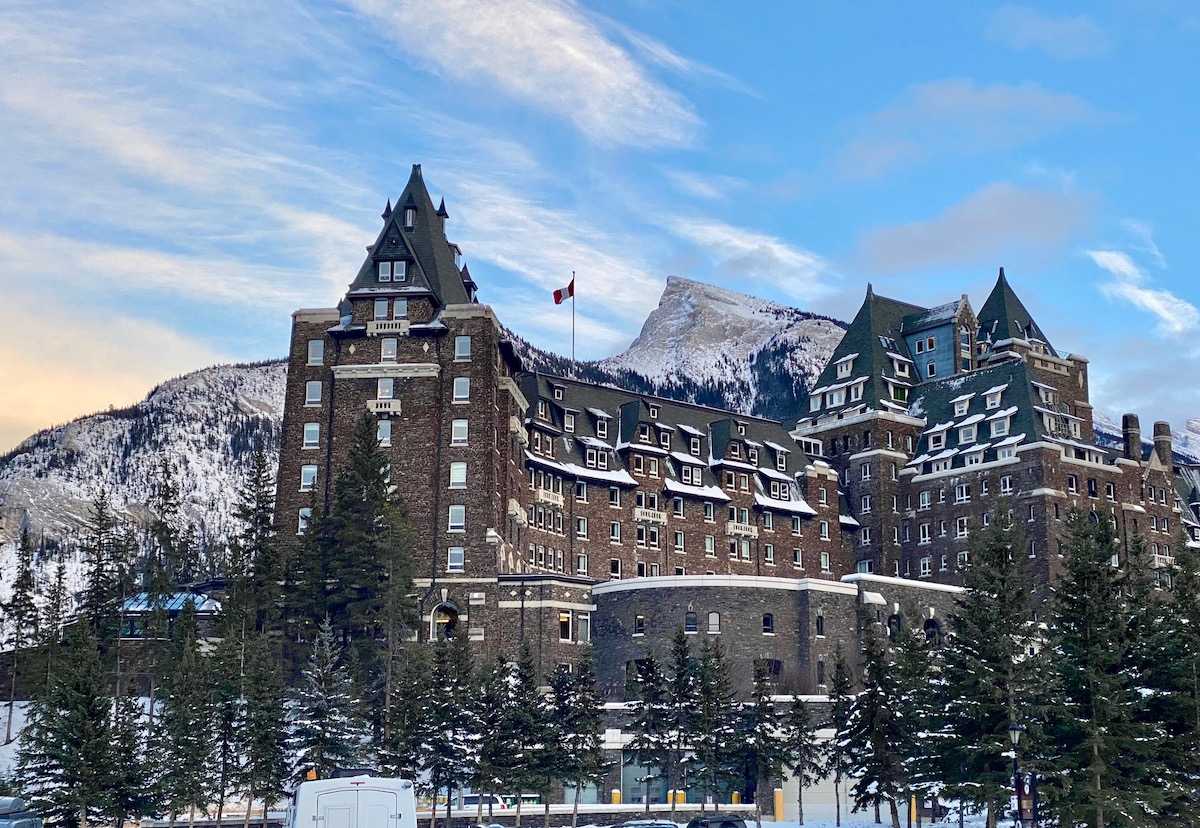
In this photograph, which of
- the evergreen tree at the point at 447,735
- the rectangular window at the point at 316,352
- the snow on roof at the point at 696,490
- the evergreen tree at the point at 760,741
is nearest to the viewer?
the evergreen tree at the point at 447,735

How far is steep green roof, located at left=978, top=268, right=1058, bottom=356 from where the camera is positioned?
144 m

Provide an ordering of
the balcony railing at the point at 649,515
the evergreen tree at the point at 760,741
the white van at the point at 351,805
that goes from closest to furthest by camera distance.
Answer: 1. the white van at the point at 351,805
2. the evergreen tree at the point at 760,741
3. the balcony railing at the point at 649,515

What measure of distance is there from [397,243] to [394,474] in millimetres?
16679

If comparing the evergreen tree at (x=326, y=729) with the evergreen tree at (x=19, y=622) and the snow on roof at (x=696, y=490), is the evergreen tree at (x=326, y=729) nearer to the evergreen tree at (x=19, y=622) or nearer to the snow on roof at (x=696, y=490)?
the evergreen tree at (x=19, y=622)

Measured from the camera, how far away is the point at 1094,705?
5409 centimetres

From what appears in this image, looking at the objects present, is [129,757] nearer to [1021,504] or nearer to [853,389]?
[1021,504]

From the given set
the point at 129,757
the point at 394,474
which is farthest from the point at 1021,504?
the point at 129,757

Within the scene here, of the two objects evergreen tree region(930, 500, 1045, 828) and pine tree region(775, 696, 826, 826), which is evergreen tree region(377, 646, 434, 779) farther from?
evergreen tree region(930, 500, 1045, 828)

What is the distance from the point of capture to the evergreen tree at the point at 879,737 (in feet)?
224

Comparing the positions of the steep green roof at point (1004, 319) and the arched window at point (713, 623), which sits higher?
the steep green roof at point (1004, 319)

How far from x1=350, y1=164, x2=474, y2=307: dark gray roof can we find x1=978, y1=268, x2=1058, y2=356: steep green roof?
59.7 meters

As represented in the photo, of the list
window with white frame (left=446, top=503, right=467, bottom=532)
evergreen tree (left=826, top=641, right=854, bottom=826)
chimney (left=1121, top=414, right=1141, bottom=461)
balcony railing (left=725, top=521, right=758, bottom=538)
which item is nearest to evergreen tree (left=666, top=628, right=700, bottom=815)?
evergreen tree (left=826, top=641, right=854, bottom=826)

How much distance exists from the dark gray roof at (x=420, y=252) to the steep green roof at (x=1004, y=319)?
59676mm

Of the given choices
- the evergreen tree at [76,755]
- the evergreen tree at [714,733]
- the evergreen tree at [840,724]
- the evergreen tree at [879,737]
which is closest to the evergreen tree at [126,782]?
the evergreen tree at [76,755]
